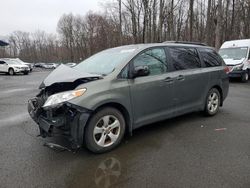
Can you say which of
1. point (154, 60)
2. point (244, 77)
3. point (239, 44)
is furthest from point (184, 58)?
point (239, 44)

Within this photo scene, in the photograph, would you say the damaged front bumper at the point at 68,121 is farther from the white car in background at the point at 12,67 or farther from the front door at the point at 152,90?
the white car in background at the point at 12,67

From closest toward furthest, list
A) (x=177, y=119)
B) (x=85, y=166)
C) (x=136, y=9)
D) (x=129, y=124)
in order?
(x=85, y=166)
(x=129, y=124)
(x=177, y=119)
(x=136, y=9)

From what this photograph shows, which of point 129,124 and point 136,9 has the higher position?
point 136,9

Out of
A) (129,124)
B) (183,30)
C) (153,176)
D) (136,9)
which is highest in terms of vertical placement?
(136,9)

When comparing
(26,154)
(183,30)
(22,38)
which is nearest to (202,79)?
(26,154)

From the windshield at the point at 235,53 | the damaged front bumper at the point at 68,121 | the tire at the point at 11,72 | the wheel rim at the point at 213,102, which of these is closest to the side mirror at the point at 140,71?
the damaged front bumper at the point at 68,121

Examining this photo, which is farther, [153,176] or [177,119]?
[177,119]

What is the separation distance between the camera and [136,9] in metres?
37.4

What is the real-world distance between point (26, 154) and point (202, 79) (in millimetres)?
3890

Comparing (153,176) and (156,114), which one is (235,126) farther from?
(153,176)

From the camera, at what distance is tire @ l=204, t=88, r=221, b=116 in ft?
19.2

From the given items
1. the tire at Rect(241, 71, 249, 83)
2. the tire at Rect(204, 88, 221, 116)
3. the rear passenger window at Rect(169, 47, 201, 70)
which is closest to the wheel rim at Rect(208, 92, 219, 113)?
the tire at Rect(204, 88, 221, 116)

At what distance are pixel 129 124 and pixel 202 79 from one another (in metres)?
2.27

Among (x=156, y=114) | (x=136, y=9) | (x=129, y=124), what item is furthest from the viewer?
(x=136, y=9)
